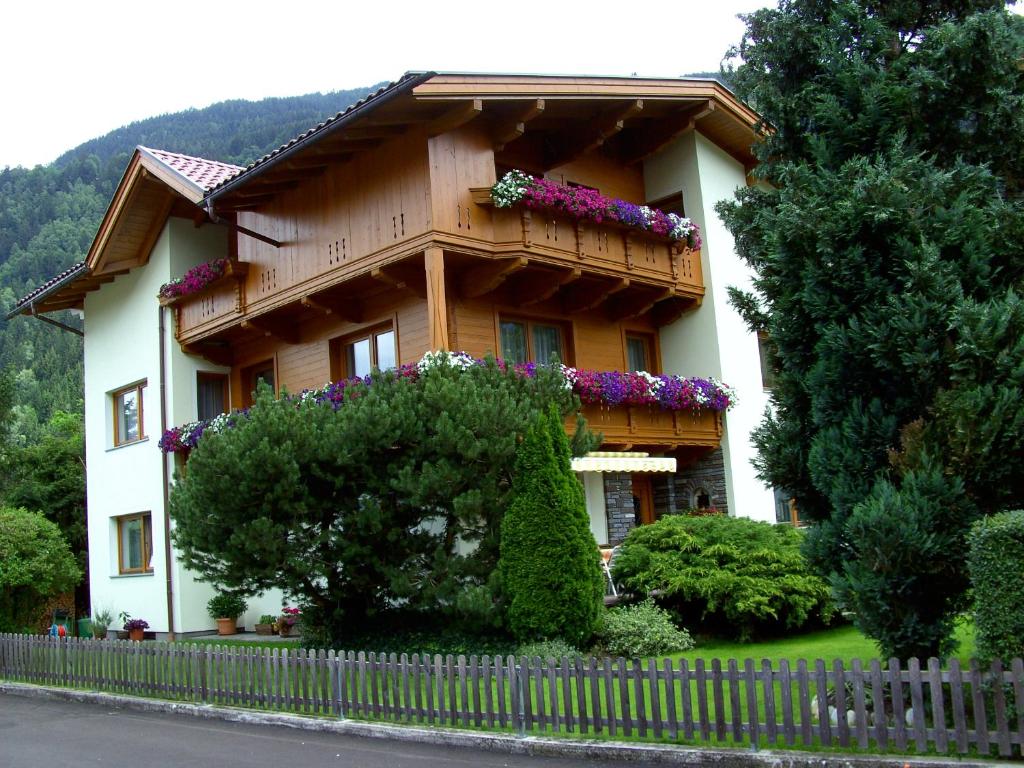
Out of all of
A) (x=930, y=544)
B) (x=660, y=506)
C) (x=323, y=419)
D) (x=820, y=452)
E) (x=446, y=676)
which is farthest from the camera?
(x=660, y=506)

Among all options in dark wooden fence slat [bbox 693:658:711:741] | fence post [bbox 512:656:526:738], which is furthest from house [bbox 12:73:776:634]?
dark wooden fence slat [bbox 693:658:711:741]

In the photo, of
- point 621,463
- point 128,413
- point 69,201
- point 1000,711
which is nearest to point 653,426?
point 621,463

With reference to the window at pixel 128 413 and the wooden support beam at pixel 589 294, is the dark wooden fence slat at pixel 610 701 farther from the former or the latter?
the window at pixel 128 413

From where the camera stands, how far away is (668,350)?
2166 centimetres

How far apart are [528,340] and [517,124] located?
4.20 metres

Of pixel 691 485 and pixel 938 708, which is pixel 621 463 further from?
pixel 938 708

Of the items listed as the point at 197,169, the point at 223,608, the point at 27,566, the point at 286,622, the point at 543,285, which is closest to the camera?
the point at 543,285

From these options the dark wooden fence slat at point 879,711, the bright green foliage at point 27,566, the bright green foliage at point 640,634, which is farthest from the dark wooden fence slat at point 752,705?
the bright green foliage at point 27,566

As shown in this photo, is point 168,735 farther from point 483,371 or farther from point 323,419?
point 483,371

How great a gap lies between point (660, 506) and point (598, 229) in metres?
6.29

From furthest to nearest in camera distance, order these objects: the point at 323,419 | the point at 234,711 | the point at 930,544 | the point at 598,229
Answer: the point at 598,229 → the point at 323,419 → the point at 234,711 → the point at 930,544

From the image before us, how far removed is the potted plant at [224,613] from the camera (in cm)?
2092

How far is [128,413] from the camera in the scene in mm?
24562

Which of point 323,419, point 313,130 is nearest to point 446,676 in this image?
point 323,419
